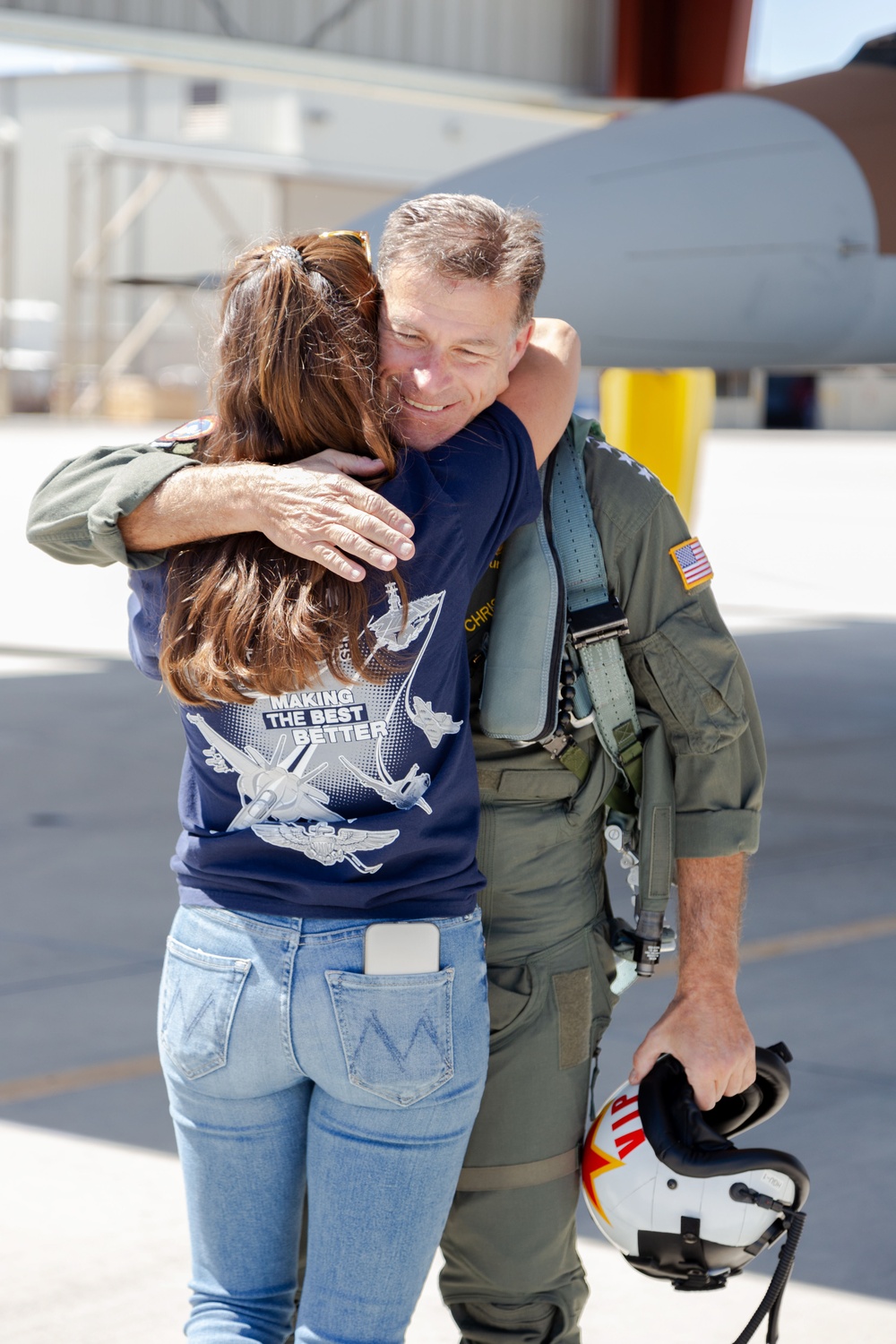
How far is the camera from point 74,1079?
423 cm

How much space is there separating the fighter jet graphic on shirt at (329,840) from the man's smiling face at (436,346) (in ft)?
A: 1.66

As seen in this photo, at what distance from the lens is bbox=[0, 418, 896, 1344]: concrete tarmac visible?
10.8 ft

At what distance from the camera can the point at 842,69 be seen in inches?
275

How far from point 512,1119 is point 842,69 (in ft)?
19.8

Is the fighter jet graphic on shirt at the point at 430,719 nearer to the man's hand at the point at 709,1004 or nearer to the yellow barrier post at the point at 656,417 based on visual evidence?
the man's hand at the point at 709,1004

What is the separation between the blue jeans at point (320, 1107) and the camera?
1887 mm

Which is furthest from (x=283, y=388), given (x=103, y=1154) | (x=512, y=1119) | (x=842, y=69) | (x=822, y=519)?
(x=822, y=519)

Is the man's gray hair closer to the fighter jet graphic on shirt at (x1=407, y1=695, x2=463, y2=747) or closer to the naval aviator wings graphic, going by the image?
the naval aviator wings graphic

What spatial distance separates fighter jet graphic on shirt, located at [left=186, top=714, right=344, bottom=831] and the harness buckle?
502 millimetres

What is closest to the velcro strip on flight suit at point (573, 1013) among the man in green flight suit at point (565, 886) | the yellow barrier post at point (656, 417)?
the man in green flight suit at point (565, 886)

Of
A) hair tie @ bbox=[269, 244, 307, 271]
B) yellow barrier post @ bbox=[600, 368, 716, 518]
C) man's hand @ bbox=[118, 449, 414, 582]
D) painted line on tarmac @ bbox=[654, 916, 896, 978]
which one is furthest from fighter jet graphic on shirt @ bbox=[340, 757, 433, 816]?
yellow barrier post @ bbox=[600, 368, 716, 518]

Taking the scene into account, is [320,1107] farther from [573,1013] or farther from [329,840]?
[573,1013]

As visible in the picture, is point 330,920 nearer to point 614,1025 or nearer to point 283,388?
point 283,388

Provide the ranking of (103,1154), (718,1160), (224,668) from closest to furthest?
(224,668), (718,1160), (103,1154)
